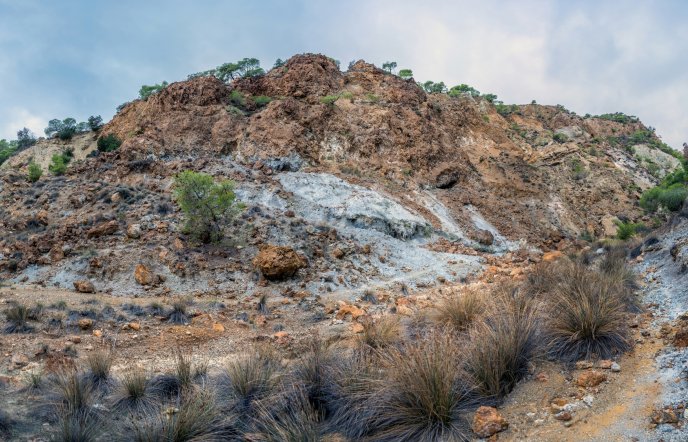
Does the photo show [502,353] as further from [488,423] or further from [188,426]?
[188,426]

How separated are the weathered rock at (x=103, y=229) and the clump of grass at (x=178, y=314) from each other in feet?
24.9

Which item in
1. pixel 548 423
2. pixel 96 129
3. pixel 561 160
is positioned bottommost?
pixel 548 423

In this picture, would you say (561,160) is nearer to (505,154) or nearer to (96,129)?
(505,154)

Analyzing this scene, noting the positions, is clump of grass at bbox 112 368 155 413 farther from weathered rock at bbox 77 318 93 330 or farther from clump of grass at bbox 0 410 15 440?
weathered rock at bbox 77 318 93 330

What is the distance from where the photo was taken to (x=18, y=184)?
24141mm

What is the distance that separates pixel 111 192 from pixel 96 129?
19.1 metres

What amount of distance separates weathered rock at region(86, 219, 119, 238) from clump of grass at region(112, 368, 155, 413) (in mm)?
13357

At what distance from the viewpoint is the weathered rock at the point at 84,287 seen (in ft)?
47.8

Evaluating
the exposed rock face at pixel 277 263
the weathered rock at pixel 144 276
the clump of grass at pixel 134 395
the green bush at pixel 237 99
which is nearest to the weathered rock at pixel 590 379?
the clump of grass at pixel 134 395

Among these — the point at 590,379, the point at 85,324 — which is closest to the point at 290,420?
the point at 590,379

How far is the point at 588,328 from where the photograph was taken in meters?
5.40

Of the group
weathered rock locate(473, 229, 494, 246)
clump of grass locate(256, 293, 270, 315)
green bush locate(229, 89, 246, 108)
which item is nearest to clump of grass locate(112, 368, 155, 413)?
clump of grass locate(256, 293, 270, 315)

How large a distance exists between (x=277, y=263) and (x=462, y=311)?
32.9 feet

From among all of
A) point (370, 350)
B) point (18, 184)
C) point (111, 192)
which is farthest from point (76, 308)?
point (18, 184)
